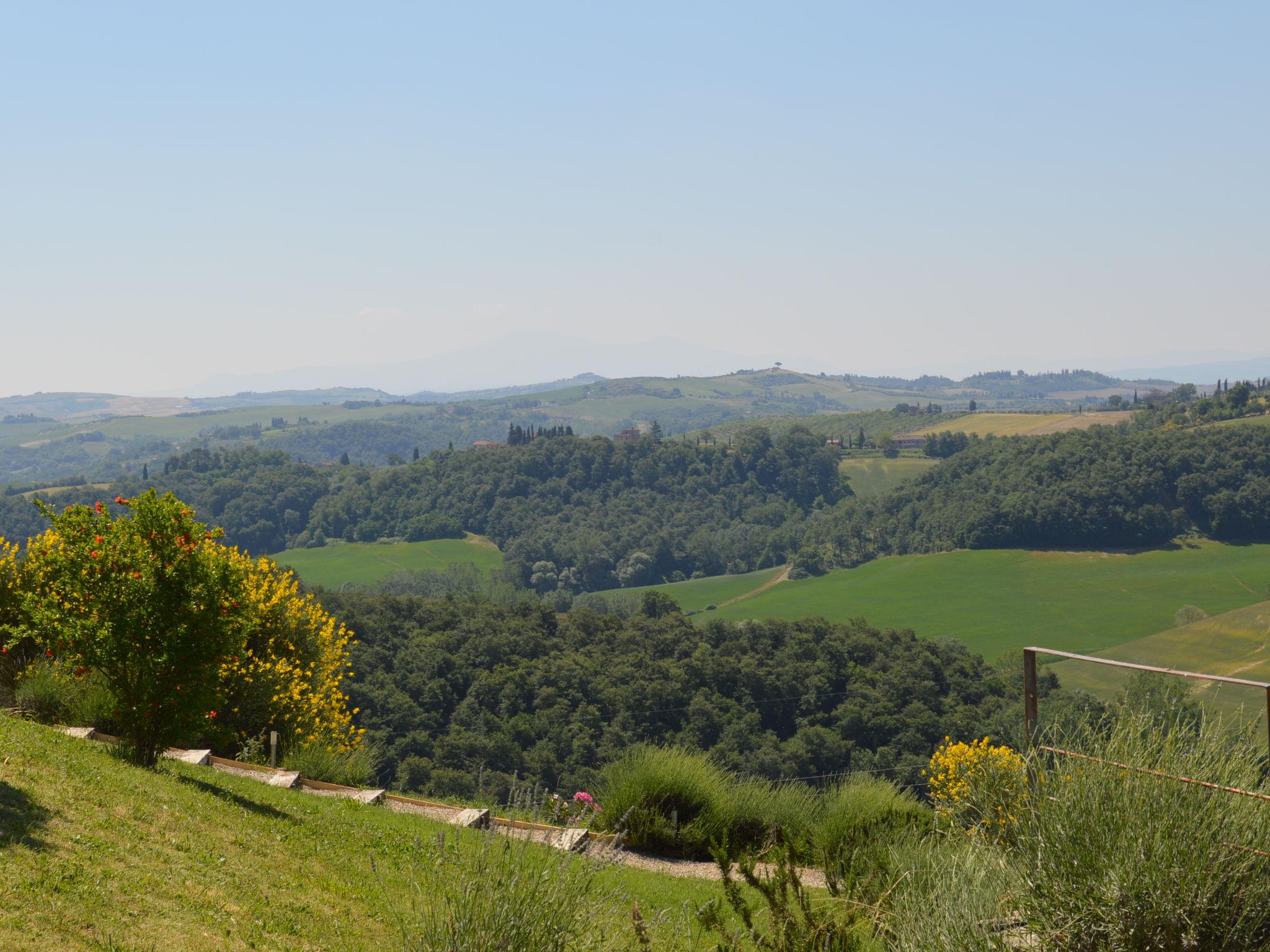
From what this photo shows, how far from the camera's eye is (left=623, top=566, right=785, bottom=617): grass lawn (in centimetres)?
12331

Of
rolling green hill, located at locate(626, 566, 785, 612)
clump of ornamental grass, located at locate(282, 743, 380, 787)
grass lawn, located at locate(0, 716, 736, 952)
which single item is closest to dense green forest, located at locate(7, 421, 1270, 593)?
rolling green hill, located at locate(626, 566, 785, 612)

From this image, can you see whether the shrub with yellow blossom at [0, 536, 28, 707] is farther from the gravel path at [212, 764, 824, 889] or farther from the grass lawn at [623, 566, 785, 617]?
the grass lawn at [623, 566, 785, 617]

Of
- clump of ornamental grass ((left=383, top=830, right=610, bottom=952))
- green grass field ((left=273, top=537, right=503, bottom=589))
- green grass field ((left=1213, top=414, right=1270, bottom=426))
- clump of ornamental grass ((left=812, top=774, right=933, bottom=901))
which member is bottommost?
green grass field ((left=273, top=537, right=503, bottom=589))

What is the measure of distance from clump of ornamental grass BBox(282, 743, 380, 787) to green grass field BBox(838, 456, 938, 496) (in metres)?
159

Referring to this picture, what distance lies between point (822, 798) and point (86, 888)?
786 centimetres

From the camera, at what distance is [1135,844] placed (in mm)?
5074

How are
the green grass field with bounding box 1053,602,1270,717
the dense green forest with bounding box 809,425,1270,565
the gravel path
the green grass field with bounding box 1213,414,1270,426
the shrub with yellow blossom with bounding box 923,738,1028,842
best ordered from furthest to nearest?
the green grass field with bounding box 1213,414,1270,426, the dense green forest with bounding box 809,425,1270,565, the green grass field with bounding box 1053,602,1270,717, the gravel path, the shrub with yellow blossom with bounding box 923,738,1028,842

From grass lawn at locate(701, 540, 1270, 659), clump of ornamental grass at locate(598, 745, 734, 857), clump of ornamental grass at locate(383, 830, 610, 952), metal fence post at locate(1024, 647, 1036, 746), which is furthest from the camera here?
grass lawn at locate(701, 540, 1270, 659)

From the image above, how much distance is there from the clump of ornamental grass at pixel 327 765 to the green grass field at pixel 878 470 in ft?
522

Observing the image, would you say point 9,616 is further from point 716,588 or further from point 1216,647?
point 716,588

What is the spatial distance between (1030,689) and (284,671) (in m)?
11.7

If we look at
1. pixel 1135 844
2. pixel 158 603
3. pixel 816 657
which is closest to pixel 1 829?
pixel 158 603

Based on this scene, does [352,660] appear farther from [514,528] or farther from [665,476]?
[665,476]

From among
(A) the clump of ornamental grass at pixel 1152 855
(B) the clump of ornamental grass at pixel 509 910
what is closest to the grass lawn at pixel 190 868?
(B) the clump of ornamental grass at pixel 509 910
